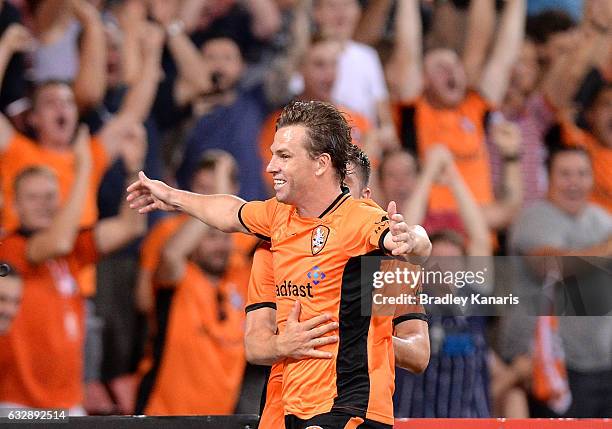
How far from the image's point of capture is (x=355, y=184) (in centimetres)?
428

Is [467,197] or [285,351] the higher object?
[467,197]

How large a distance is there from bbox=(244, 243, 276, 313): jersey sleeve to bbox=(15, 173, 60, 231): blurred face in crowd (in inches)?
114

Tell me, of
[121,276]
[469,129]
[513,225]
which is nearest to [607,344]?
[513,225]

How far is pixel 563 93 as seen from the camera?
792 centimetres

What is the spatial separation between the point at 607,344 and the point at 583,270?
0.50 meters

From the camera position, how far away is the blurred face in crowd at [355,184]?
13.7 ft

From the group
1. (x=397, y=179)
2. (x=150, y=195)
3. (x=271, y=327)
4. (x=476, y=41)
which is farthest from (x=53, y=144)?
(x=271, y=327)

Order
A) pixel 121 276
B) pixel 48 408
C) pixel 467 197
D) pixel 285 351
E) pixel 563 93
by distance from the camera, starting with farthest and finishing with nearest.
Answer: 1. pixel 563 93
2. pixel 467 197
3. pixel 121 276
4. pixel 48 408
5. pixel 285 351

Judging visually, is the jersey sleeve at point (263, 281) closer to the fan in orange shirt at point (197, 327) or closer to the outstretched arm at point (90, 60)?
the fan in orange shirt at point (197, 327)

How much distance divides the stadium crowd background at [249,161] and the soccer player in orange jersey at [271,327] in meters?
2.41

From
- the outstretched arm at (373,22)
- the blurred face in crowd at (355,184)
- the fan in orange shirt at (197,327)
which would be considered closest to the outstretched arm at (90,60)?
the fan in orange shirt at (197,327)

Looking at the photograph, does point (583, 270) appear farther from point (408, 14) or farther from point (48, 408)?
point (48, 408)

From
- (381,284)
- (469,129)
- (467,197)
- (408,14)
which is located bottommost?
(381,284)

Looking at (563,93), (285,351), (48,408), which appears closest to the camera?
(285,351)
